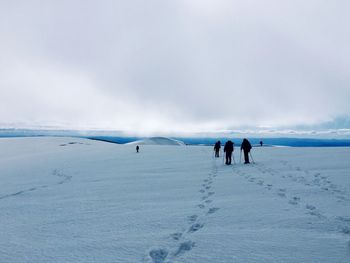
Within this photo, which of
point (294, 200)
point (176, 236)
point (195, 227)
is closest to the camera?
point (176, 236)

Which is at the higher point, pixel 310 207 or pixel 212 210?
pixel 310 207

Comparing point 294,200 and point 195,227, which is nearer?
point 195,227

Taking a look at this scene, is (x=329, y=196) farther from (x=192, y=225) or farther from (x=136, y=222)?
(x=136, y=222)

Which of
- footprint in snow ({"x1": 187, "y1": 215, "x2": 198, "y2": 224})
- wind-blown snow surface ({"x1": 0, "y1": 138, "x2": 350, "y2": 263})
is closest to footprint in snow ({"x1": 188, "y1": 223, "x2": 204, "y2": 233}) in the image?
wind-blown snow surface ({"x1": 0, "y1": 138, "x2": 350, "y2": 263})

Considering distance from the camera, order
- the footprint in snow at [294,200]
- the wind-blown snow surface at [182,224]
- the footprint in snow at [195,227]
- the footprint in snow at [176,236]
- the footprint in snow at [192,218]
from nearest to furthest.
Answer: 1. the wind-blown snow surface at [182,224]
2. the footprint in snow at [176,236]
3. the footprint in snow at [195,227]
4. the footprint in snow at [192,218]
5. the footprint in snow at [294,200]

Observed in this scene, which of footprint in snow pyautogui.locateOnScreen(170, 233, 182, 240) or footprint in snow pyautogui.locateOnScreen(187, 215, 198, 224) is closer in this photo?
footprint in snow pyautogui.locateOnScreen(170, 233, 182, 240)

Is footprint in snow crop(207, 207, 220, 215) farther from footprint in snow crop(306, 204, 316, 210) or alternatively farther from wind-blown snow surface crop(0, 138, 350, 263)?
footprint in snow crop(306, 204, 316, 210)

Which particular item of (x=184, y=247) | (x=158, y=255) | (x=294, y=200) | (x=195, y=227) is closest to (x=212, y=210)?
(x=195, y=227)

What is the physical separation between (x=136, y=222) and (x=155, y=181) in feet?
22.5

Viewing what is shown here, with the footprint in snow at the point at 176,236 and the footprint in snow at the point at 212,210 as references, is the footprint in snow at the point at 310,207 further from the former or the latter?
the footprint in snow at the point at 176,236

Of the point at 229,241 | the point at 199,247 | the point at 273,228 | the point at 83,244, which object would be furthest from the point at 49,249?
the point at 273,228

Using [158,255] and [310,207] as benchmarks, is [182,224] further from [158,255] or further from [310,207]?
[310,207]

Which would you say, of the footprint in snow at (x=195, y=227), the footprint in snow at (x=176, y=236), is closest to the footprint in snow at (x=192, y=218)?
the footprint in snow at (x=195, y=227)

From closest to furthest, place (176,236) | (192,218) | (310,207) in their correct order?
(176,236) → (192,218) → (310,207)
